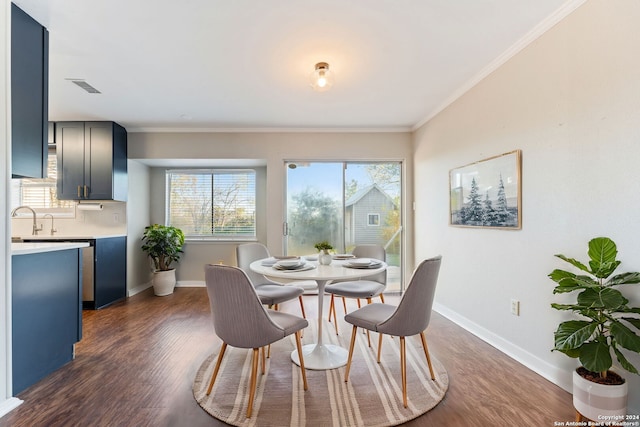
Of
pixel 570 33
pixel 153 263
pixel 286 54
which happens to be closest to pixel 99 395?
pixel 286 54

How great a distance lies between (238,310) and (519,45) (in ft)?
8.89

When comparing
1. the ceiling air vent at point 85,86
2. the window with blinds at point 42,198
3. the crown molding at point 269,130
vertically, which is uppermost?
the ceiling air vent at point 85,86

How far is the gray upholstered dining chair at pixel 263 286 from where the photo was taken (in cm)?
250

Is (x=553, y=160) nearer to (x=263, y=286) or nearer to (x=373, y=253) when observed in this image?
(x=373, y=253)

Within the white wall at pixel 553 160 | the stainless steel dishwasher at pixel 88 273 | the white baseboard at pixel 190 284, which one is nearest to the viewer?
the white wall at pixel 553 160

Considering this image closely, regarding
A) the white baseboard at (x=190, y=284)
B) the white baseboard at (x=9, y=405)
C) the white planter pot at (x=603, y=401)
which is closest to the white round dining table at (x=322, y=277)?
the white planter pot at (x=603, y=401)

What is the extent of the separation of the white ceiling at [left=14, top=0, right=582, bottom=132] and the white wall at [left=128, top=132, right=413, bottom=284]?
0.67 meters

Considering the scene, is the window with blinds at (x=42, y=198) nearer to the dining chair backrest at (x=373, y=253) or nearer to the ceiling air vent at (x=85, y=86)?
the ceiling air vent at (x=85, y=86)

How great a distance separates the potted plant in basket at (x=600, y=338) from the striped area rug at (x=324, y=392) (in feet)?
2.42

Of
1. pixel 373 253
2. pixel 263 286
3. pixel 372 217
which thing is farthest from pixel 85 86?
pixel 372 217

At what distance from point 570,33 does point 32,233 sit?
6.16 meters

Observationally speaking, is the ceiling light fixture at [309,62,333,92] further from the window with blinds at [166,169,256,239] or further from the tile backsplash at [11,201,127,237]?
the tile backsplash at [11,201,127,237]

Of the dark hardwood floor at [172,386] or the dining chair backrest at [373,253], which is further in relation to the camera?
the dining chair backrest at [373,253]

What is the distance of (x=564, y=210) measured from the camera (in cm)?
195
